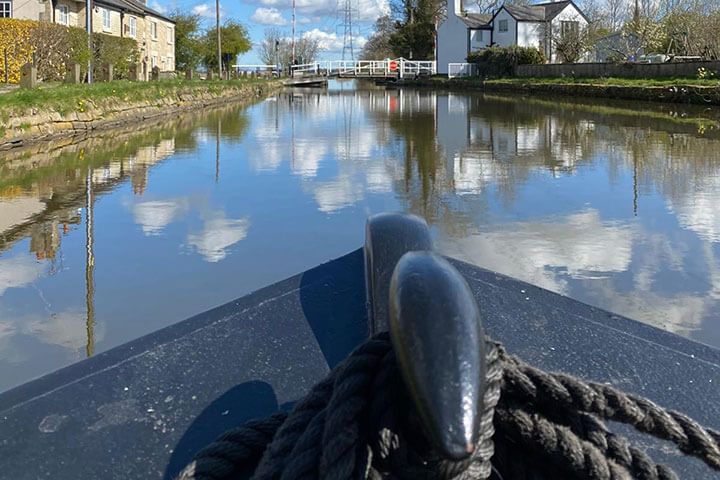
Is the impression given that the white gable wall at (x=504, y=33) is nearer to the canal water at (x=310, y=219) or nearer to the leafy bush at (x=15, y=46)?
the leafy bush at (x=15, y=46)

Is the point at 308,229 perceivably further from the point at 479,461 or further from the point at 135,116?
the point at 135,116

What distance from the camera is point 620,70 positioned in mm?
37438

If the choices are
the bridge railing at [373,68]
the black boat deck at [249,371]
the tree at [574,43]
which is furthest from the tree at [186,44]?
the black boat deck at [249,371]

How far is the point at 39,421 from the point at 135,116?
20.3 m

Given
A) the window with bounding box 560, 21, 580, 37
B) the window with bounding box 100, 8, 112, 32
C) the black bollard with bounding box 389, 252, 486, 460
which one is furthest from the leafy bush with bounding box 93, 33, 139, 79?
the window with bounding box 560, 21, 580, 37

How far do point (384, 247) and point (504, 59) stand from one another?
2125 inches

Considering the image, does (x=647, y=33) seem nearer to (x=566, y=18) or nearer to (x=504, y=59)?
(x=504, y=59)

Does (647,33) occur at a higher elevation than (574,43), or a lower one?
lower

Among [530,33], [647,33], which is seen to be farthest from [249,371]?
[530,33]

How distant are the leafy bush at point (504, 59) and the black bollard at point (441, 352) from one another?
5249 cm

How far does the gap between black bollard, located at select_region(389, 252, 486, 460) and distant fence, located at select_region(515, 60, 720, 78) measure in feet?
107

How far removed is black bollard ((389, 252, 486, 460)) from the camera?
2.43ft

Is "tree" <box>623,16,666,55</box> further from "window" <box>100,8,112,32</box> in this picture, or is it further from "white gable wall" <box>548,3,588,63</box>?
"window" <box>100,8,112,32</box>

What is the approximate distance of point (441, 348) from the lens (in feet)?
2.56
